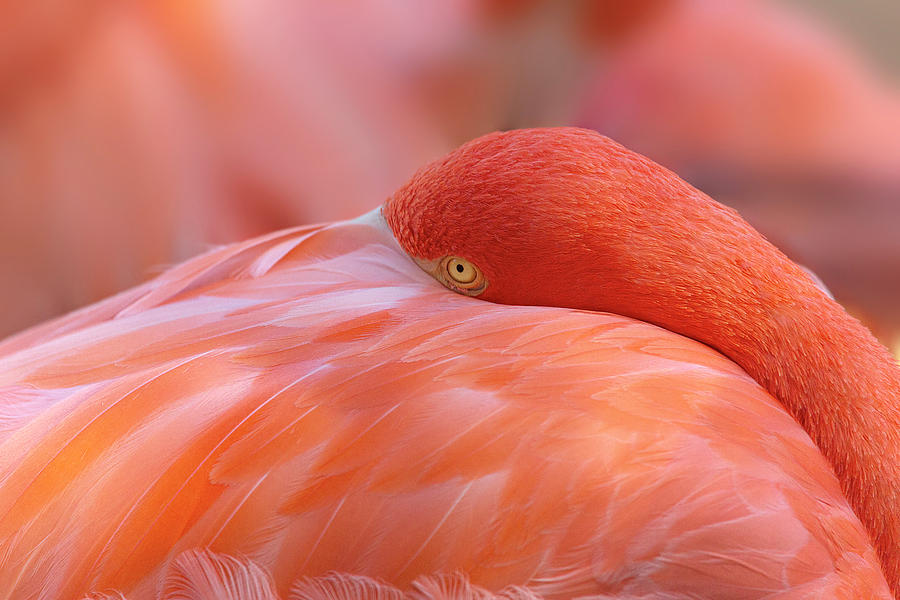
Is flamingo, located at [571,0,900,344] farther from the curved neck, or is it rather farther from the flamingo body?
the flamingo body

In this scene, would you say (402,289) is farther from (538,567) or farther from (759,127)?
(759,127)

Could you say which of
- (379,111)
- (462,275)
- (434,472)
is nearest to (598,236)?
(462,275)

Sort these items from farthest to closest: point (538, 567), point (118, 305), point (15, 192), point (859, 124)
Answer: point (15, 192), point (859, 124), point (118, 305), point (538, 567)

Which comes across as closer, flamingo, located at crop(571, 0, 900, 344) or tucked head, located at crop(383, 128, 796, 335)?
tucked head, located at crop(383, 128, 796, 335)

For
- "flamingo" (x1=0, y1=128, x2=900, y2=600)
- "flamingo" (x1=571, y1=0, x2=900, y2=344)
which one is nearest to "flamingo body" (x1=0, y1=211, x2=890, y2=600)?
"flamingo" (x1=0, y1=128, x2=900, y2=600)

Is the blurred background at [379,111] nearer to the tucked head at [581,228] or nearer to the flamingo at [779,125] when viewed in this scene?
the flamingo at [779,125]

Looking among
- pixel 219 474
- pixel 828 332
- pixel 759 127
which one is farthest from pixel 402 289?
pixel 759 127

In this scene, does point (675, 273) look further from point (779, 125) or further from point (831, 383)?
point (779, 125)
